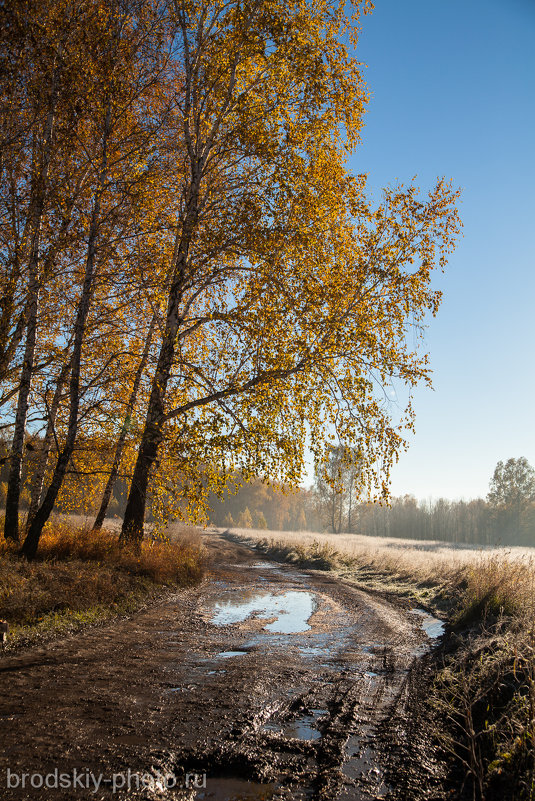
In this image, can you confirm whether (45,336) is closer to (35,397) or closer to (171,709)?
(35,397)

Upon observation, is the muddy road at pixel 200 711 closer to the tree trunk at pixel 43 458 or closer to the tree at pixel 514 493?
the tree trunk at pixel 43 458

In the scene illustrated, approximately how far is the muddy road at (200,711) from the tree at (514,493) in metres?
77.3

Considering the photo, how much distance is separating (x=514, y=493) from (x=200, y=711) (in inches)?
3256

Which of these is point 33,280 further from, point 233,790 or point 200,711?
point 233,790

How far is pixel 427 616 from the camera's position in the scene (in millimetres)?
9727

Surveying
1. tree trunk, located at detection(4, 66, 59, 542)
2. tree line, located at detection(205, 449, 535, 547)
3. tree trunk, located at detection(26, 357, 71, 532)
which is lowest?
tree line, located at detection(205, 449, 535, 547)

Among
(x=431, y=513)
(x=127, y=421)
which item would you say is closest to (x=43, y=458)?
(x=127, y=421)

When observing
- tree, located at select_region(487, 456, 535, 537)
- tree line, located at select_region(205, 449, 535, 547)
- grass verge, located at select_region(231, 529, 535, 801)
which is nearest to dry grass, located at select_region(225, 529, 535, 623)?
grass verge, located at select_region(231, 529, 535, 801)

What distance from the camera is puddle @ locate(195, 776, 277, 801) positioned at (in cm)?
292

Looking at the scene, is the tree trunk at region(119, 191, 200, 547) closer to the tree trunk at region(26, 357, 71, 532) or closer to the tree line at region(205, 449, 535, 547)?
the tree trunk at region(26, 357, 71, 532)

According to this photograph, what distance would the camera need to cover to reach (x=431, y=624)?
8.85 metres

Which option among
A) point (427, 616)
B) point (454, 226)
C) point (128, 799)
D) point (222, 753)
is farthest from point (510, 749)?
point (454, 226)

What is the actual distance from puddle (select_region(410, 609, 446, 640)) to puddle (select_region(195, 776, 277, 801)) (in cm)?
548

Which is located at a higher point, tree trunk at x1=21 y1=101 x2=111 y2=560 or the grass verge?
tree trunk at x1=21 y1=101 x2=111 y2=560
